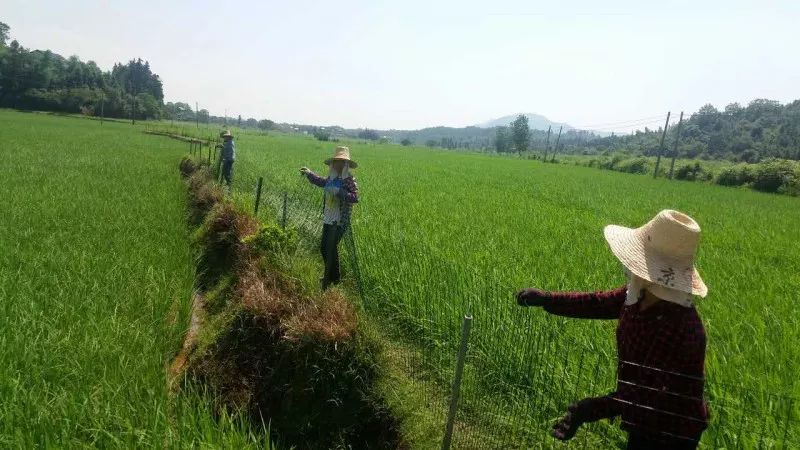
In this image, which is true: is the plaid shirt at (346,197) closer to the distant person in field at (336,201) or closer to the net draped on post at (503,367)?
the distant person in field at (336,201)

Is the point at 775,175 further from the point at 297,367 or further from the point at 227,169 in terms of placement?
the point at 297,367

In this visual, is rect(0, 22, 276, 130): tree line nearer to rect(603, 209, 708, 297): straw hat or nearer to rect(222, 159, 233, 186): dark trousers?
rect(222, 159, 233, 186): dark trousers

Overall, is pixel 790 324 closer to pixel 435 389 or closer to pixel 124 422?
pixel 435 389

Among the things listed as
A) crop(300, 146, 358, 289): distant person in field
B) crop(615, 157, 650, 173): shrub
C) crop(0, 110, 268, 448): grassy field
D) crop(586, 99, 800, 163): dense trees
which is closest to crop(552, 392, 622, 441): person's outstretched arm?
crop(0, 110, 268, 448): grassy field

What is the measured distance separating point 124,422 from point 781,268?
775cm

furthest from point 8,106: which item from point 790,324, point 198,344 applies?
point 790,324

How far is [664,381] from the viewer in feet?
5.71

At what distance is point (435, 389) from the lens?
138 inches

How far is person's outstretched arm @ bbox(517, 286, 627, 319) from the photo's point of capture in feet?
6.97

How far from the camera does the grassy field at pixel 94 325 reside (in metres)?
2.44

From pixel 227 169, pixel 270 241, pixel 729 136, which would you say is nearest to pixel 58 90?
pixel 227 169

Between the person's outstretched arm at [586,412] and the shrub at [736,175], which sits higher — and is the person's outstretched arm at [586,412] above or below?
below

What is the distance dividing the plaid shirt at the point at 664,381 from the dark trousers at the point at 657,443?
32 mm

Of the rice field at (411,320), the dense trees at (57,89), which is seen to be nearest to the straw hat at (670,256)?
the rice field at (411,320)
